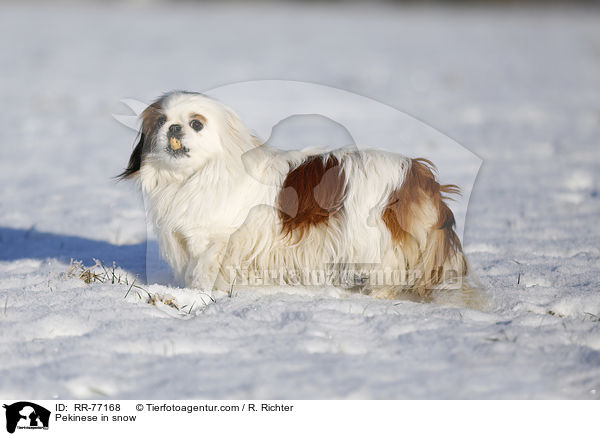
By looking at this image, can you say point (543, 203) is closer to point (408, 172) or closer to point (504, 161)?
point (504, 161)

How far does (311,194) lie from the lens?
128 inches

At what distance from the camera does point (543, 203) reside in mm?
5695

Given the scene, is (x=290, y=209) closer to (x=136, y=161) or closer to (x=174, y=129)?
(x=174, y=129)

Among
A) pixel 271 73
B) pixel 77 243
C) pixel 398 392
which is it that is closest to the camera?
pixel 398 392

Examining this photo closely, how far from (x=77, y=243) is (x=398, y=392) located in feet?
9.71

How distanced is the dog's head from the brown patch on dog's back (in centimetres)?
31

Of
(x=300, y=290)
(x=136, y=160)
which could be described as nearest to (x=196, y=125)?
(x=136, y=160)

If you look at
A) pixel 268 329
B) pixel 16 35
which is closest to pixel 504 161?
pixel 268 329

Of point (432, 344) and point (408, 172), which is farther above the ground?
point (408, 172)

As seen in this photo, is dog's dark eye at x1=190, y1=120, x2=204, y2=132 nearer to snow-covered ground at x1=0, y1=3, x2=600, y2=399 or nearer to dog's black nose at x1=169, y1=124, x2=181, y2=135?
dog's black nose at x1=169, y1=124, x2=181, y2=135

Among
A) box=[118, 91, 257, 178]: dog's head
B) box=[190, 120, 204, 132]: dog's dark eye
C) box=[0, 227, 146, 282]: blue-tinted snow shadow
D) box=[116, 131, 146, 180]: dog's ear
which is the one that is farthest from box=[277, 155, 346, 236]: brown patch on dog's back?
box=[0, 227, 146, 282]: blue-tinted snow shadow
